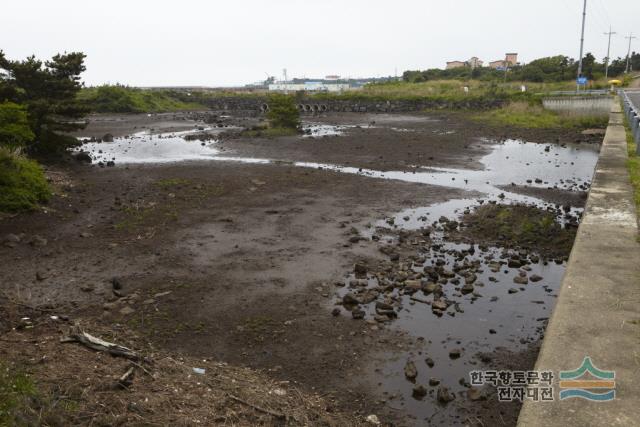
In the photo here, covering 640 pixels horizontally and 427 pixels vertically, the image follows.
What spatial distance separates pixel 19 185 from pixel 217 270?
751 cm

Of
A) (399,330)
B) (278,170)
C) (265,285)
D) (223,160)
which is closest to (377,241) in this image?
(265,285)

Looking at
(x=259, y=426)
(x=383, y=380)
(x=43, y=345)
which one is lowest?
(x=383, y=380)

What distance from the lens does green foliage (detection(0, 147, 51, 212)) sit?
12.4 metres

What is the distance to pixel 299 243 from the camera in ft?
35.7

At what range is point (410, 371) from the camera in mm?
5898

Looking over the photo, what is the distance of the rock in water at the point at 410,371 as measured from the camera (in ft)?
19.2

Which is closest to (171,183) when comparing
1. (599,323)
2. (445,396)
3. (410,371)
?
(410,371)

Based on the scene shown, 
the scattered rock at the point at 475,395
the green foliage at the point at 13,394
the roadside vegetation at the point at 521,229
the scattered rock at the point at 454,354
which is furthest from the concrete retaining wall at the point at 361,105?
the green foliage at the point at 13,394

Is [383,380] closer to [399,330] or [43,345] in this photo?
[399,330]

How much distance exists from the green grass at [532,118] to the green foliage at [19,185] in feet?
105

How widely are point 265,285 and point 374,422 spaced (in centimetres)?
403

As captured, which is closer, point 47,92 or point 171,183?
point 171,183

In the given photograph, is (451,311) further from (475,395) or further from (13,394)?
(13,394)

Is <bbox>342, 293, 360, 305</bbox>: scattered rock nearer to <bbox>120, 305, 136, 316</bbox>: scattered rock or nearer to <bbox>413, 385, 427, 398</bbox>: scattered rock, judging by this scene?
<bbox>413, 385, 427, 398</bbox>: scattered rock
